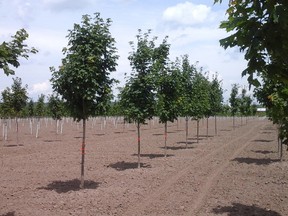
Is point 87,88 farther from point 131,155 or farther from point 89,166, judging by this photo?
point 131,155

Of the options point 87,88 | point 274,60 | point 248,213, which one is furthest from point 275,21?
point 87,88

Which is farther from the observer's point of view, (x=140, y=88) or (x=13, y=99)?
(x=13, y=99)

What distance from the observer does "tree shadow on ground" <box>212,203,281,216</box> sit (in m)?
8.61

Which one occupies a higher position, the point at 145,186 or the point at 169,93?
the point at 169,93

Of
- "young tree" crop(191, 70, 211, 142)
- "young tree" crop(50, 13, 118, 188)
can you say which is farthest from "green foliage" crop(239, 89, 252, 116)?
"young tree" crop(50, 13, 118, 188)

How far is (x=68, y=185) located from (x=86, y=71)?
368cm

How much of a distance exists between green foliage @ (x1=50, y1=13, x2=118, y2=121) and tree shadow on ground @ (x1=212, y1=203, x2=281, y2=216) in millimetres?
4507

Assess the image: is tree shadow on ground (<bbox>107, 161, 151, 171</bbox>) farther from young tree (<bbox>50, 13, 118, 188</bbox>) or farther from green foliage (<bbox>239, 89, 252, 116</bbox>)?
green foliage (<bbox>239, 89, 252, 116</bbox>)

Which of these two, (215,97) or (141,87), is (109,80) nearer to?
(141,87)

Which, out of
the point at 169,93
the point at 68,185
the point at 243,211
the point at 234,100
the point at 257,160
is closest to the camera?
the point at 243,211

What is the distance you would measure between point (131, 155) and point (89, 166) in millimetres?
4413

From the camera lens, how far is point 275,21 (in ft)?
9.29

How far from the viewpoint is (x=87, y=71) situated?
1073 cm

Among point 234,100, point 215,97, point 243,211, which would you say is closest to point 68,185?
point 243,211
